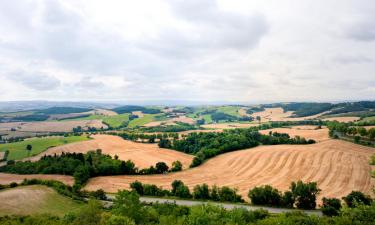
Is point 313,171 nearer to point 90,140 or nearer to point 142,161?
point 142,161

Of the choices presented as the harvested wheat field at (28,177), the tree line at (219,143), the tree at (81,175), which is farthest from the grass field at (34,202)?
the tree line at (219,143)

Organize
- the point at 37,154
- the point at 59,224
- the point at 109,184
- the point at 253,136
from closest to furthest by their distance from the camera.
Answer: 1. the point at 59,224
2. the point at 109,184
3. the point at 37,154
4. the point at 253,136

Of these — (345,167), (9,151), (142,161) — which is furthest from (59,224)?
(9,151)

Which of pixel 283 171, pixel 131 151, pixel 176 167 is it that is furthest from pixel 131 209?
pixel 131 151

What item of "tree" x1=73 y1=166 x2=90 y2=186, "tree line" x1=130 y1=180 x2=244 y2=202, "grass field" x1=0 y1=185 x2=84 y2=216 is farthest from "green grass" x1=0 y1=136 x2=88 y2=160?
"tree line" x1=130 y1=180 x2=244 y2=202

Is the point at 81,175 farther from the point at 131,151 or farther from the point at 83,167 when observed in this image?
the point at 131,151
